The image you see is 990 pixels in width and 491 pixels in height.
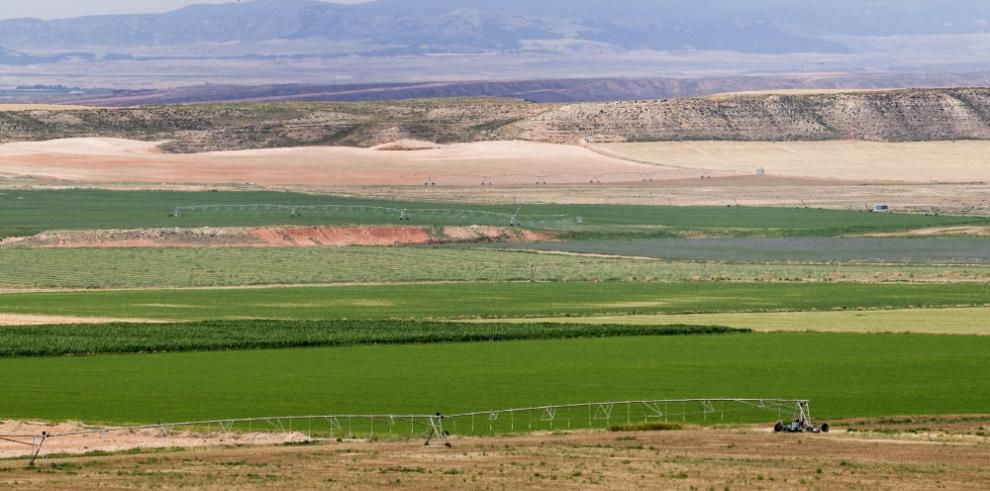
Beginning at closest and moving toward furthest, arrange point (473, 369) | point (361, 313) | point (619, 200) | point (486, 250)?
point (473, 369), point (361, 313), point (486, 250), point (619, 200)

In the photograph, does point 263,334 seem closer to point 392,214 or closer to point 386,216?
point 386,216

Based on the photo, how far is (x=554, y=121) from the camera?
15312 centimetres

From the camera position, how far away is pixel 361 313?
5600cm

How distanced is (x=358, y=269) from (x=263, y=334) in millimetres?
23524

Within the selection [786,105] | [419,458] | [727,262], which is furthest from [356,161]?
[419,458]

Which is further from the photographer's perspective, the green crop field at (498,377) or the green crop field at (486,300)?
the green crop field at (486,300)

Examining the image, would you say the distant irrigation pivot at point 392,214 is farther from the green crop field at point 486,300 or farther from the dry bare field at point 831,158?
the dry bare field at point 831,158

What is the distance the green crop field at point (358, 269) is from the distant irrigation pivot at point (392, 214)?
11.1 metres

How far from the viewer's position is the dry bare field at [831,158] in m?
129

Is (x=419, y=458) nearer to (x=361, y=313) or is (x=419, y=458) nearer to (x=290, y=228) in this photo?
(x=361, y=313)

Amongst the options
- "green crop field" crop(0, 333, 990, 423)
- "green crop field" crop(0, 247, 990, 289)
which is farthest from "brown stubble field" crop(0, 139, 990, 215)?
"green crop field" crop(0, 333, 990, 423)

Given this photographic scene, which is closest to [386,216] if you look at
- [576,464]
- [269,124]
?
[576,464]

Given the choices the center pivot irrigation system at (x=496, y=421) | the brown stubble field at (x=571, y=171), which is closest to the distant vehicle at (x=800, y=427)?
the center pivot irrigation system at (x=496, y=421)

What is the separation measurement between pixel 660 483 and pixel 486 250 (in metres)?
51.5
